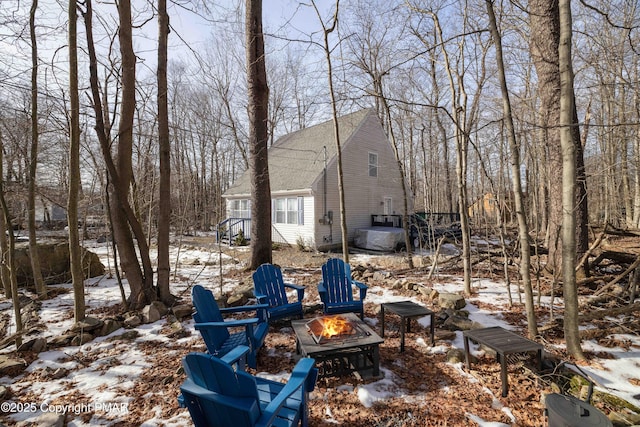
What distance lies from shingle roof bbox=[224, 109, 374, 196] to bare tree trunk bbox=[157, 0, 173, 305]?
7.28 meters

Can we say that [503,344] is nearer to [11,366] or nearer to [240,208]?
[11,366]

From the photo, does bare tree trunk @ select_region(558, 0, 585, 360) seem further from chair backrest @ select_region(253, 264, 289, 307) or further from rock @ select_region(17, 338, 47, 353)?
rock @ select_region(17, 338, 47, 353)

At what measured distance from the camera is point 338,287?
4363 millimetres

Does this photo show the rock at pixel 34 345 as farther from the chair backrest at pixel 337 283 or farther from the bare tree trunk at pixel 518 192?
the bare tree trunk at pixel 518 192

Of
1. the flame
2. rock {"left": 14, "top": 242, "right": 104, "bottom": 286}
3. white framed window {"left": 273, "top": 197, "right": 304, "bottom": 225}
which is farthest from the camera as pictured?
white framed window {"left": 273, "top": 197, "right": 304, "bottom": 225}

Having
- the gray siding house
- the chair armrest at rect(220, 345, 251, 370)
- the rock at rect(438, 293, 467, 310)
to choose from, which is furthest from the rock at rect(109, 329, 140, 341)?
the gray siding house

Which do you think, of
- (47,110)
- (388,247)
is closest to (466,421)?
(47,110)

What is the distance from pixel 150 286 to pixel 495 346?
4.94 metres

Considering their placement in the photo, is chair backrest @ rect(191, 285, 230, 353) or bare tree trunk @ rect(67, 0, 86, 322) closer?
chair backrest @ rect(191, 285, 230, 353)

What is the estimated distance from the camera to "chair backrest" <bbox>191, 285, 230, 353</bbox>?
9.09 ft

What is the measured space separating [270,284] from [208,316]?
1227 millimetres

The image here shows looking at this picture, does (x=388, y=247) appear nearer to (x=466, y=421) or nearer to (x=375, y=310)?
(x=375, y=310)

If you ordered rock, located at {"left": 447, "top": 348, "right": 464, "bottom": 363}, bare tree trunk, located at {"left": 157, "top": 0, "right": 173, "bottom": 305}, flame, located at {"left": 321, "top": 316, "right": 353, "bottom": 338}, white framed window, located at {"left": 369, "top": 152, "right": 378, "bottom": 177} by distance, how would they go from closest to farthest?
flame, located at {"left": 321, "top": 316, "right": 353, "bottom": 338}
rock, located at {"left": 447, "top": 348, "right": 464, "bottom": 363}
bare tree trunk, located at {"left": 157, "top": 0, "right": 173, "bottom": 305}
white framed window, located at {"left": 369, "top": 152, "right": 378, "bottom": 177}

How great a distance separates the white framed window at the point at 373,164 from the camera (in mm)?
14164
